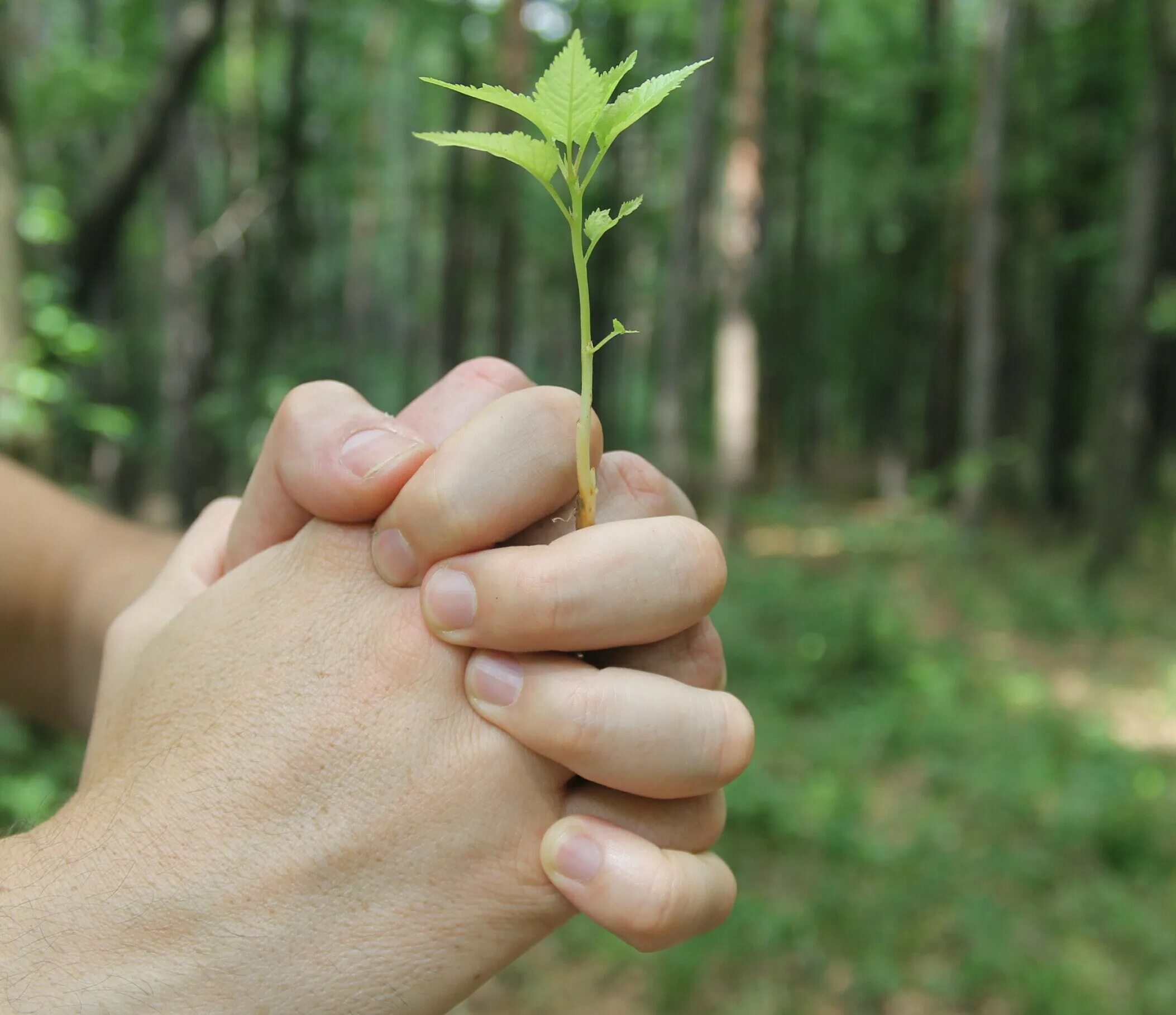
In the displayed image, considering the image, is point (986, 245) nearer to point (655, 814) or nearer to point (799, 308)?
point (799, 308)

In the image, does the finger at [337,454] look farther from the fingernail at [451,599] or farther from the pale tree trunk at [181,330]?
the pale tree trunk at [181,330]

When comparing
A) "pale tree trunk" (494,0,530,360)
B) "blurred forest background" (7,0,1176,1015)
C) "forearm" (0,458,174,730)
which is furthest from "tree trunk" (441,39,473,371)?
"forearm" (0,458,174,730)

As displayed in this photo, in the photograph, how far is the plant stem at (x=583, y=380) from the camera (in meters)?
0.85

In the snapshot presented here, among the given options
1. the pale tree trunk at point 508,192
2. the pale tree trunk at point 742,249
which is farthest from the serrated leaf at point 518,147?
the pale tree trunk at point 508,192

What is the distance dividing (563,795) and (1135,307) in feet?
36.9

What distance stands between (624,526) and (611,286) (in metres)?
19.1

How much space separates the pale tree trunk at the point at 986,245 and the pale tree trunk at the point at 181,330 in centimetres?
867

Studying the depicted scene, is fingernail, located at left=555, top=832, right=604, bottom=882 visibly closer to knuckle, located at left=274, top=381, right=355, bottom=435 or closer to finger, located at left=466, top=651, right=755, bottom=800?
finger, located at left=466, top=651, right=755, bottom=800

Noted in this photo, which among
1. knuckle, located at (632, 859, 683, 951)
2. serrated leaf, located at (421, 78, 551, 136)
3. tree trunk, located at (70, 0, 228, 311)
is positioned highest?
tree trunk, located at (70, 0, 228, 311)

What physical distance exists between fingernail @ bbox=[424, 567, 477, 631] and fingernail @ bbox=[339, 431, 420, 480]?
0.50 ft

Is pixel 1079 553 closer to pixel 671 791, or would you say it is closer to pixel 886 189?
pixel 886 189

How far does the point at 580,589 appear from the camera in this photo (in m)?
0.99

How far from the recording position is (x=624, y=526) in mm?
1028

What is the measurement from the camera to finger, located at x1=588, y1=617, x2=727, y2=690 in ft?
3.70
